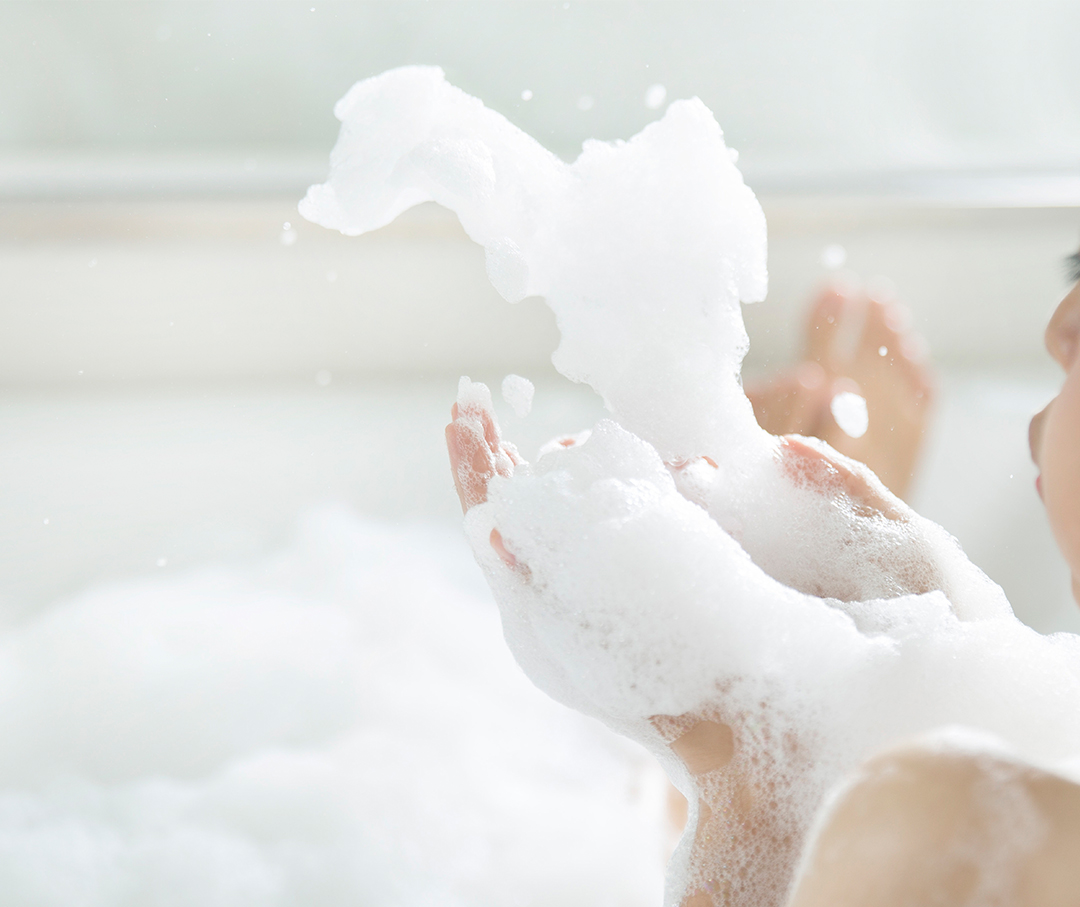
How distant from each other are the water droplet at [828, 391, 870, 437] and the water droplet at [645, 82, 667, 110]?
1.53 feet

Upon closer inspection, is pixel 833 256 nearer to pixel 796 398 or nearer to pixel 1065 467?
pixel 796 398

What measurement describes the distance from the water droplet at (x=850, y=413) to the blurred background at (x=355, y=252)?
6.7 inches

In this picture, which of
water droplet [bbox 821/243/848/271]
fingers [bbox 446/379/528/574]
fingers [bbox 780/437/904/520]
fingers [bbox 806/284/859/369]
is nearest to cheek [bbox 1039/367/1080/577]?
fingers [bbox 780/437/904/520]

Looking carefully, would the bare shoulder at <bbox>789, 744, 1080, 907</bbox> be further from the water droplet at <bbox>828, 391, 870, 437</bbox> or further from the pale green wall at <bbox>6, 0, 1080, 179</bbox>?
the pale green wall at <bbox>6, 0, 1080, 179</bbox>

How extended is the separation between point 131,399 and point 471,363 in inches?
17.5

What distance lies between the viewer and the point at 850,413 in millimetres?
946

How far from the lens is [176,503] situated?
122cm

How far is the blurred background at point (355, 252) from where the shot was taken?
1134mm

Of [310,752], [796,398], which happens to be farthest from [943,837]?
[310,752]

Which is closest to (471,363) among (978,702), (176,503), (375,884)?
(176,503)

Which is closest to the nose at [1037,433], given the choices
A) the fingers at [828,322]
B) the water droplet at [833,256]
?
the fingers at [828,322]

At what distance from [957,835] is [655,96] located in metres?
1.07

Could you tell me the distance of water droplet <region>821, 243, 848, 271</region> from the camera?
119cm

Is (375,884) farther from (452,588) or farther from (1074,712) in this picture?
(1074,712)
